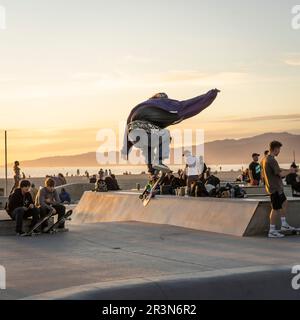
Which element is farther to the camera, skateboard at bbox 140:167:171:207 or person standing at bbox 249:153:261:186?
person standing at bbox 249:153:261:186

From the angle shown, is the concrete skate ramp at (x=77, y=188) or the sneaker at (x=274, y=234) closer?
the sneaker at (x=274, y=234)

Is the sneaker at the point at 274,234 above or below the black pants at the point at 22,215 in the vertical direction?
below

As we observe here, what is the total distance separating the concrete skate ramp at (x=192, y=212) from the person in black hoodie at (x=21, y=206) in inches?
145

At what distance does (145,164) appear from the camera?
61.7 feet

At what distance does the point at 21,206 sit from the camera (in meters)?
14.1

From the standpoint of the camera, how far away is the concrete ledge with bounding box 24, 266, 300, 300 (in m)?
7.43

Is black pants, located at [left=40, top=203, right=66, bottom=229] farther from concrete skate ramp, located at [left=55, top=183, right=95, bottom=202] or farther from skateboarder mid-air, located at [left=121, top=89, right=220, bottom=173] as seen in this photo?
concrete skate ramp, located at [left=55, top=183, right=95, bottom=202]

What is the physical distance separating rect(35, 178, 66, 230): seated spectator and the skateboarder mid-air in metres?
4.40

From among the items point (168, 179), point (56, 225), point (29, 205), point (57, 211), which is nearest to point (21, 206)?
point (29, 205)

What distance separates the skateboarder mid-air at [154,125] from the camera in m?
18.3

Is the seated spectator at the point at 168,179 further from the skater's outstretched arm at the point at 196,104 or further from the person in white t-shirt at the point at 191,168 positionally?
the skater's outstretched arm at the point at 196,104

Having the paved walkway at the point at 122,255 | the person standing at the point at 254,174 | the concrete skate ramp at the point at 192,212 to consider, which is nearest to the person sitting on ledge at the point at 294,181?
the person standing at the point at 254,174

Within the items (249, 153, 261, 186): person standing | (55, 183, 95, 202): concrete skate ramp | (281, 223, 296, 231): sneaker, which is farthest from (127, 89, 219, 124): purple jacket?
(55, 183, 95, 202): concrete skate ramp

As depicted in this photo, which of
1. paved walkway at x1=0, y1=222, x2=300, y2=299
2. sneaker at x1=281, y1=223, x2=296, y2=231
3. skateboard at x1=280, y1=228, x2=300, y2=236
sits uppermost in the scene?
sneaker at x1=281, y1=223, x2=296, y2=231
